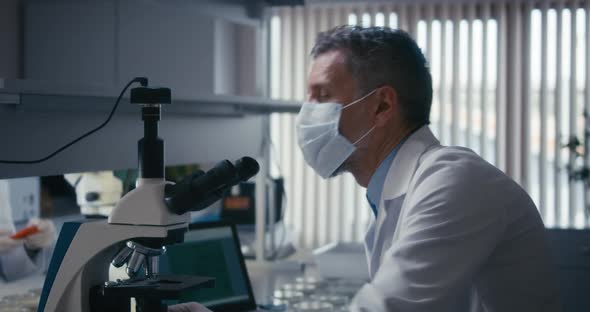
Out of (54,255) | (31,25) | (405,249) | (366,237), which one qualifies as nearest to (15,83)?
(54,255)

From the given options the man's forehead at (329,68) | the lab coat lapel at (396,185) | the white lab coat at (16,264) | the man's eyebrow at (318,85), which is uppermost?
the man's forehead at (329,68)

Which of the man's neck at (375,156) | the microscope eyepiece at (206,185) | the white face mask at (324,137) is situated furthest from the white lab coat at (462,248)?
the microscope eyepiece at (206,185)

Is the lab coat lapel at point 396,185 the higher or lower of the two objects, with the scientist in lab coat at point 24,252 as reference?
higher

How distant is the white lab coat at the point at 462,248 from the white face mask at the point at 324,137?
0.80 feet

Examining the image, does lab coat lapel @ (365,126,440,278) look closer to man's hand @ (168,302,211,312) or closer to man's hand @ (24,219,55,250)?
man's hand @ (168,302,211,312)

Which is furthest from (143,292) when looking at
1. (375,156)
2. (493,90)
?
(493,90)

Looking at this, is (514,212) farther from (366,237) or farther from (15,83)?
(15,83)

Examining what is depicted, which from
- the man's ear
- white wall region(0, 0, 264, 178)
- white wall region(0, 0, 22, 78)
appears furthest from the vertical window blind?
white wall region(0, 0, 22, 78)

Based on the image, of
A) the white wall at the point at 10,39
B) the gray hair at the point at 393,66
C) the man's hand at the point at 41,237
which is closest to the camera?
the white wall at the point at 10,39

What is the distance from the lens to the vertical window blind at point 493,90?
4.92 meters

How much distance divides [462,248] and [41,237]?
53.1 inches

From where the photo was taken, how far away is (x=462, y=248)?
1.28m

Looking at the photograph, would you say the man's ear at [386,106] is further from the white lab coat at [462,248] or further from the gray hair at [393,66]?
the white lab coat at [462,248]

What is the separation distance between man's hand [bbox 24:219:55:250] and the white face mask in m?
0.87
